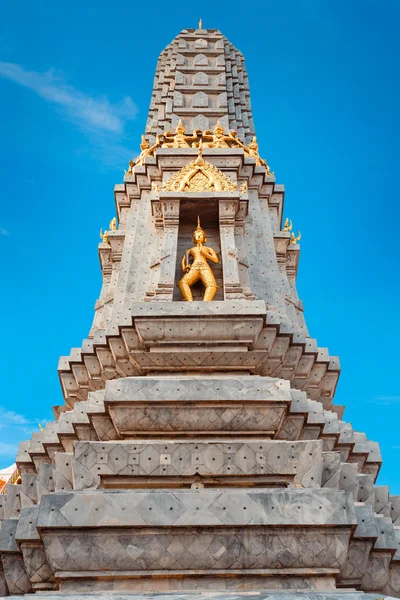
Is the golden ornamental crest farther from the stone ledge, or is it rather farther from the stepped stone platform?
the stepped stone platform

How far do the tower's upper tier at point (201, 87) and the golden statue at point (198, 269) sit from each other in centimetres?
841

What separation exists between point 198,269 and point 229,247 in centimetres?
137

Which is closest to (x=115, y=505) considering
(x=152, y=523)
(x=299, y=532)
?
(x=152, y=523)

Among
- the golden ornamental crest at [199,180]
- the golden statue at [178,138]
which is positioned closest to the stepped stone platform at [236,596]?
the golden ornamental crest at [199,180]

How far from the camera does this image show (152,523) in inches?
485

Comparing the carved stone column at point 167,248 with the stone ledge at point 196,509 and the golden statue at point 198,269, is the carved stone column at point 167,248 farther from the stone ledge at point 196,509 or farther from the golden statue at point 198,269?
the stone ledge at point 196,509

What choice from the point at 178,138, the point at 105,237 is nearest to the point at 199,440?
the point at 105,237

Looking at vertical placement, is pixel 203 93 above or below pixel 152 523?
above

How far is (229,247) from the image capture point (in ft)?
66.1

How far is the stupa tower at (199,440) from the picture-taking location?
485 inches

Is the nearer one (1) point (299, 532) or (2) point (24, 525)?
(1) point (299, 532)

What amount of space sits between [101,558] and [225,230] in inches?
443

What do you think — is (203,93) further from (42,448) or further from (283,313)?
(42,448)

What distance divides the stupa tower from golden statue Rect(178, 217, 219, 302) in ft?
0.26
